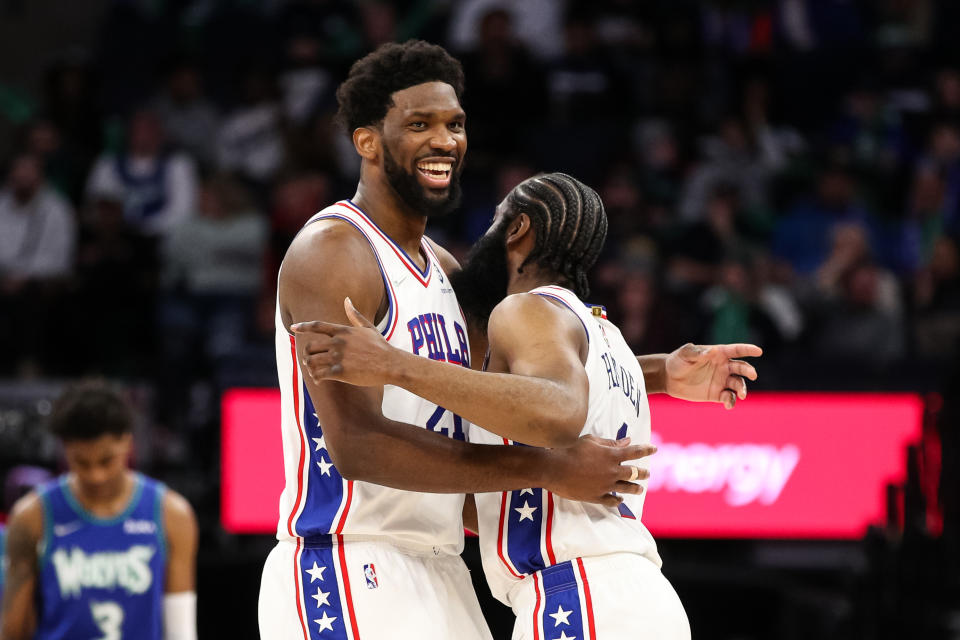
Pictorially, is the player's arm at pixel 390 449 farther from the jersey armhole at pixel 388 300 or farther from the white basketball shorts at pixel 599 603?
the white basketball shorts at pixel 599 603

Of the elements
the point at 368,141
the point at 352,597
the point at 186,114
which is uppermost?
the point at 186,114

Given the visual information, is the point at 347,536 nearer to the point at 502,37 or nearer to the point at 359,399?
the point at 359,399

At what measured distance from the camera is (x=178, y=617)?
5.58m

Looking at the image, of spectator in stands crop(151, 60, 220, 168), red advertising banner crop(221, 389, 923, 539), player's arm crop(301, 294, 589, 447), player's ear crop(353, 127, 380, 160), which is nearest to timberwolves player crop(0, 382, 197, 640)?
player's ear crop(353, 127, 380, 160)

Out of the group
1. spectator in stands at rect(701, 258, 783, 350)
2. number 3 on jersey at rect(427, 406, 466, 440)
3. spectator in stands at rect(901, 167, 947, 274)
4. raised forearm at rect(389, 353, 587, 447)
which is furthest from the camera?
spectator in stands at rect(901, 167, 947, 274)

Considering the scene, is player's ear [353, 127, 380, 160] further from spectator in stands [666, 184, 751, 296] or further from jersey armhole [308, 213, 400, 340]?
spectator in stands [666, 184, 751, 296]

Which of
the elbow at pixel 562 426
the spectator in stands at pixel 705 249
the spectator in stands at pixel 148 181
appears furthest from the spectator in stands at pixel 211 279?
the elbow at pixel 562 426

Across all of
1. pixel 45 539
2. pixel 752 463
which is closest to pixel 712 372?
pixel 45 539

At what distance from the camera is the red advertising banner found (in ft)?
27.3

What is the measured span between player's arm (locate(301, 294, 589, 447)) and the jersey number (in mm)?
2592

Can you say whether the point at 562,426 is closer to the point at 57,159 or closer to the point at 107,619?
the point at 107,619

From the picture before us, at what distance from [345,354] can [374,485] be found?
0.62 meters

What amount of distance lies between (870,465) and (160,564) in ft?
15.4

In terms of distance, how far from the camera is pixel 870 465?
854 cm
